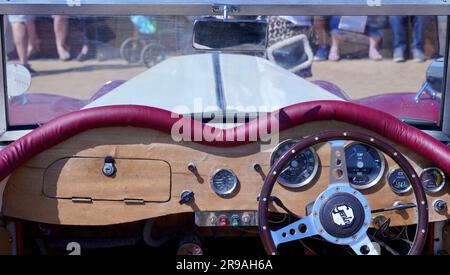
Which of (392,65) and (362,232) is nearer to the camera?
(362,232)

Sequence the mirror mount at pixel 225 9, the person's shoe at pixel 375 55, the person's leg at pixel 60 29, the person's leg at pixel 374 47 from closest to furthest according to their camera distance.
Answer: the mirror mount at pixel 225 9
the person's leg at pixel 60 29
the person's leg at pixel 374 47
the person's shoe at pixel 375 55

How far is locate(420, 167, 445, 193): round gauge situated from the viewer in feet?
10.6

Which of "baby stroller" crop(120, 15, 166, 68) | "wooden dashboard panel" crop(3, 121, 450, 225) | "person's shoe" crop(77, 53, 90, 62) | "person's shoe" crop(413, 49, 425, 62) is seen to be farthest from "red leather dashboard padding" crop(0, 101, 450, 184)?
"person's shoe" crop(413, 49, 425, 62)

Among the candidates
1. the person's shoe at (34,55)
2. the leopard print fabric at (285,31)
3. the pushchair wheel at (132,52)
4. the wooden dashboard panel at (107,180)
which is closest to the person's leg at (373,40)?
the leopard print fabric at (285,31)

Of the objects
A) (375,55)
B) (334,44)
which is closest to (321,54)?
(334,44)

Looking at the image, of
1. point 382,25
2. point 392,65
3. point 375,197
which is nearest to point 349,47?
point 382,25

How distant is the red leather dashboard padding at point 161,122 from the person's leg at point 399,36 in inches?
179

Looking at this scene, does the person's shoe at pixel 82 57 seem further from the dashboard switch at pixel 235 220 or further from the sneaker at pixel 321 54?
the dashboard switch at pixel 235 220

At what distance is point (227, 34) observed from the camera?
3.19m

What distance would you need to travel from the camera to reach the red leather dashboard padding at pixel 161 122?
3.09 meters

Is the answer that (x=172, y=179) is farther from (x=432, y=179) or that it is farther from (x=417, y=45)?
(x=417, y=45)

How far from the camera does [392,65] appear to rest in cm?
895
